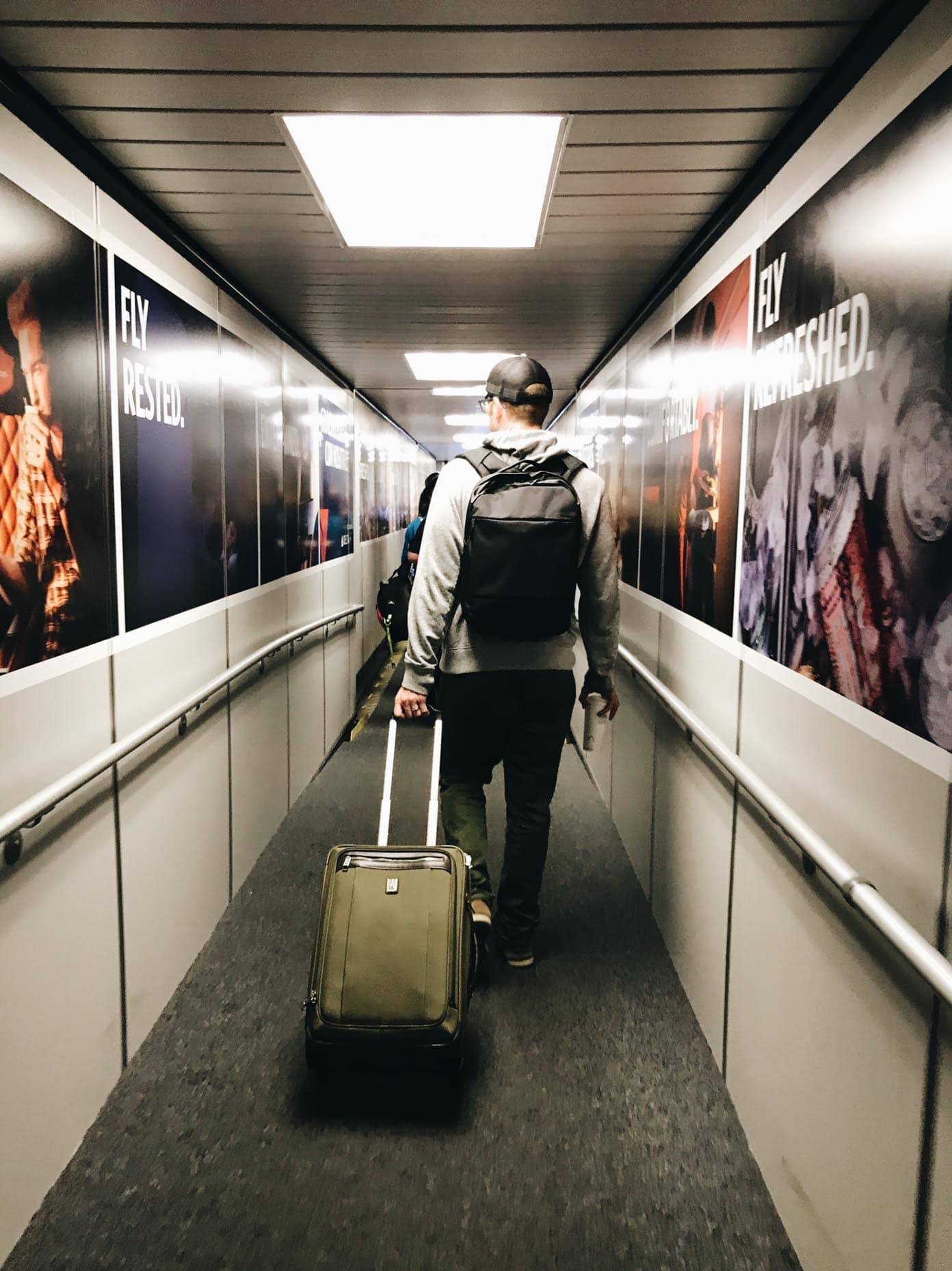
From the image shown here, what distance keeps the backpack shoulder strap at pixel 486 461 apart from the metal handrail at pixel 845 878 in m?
0.96

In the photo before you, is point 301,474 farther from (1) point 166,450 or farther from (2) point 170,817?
(2) point 170,817

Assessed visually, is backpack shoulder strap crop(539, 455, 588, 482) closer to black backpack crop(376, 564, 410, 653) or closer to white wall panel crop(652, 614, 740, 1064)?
white wall panel crop(652, 614, 740, 1064)

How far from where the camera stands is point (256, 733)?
3.77 metres

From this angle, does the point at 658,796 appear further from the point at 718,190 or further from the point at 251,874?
the point at 718,190

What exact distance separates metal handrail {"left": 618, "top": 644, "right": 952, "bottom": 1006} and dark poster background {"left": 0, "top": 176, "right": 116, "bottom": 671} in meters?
1.58

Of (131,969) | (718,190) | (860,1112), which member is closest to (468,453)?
(718,190)

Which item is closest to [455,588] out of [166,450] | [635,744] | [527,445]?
[527,445]

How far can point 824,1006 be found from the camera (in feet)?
5.48

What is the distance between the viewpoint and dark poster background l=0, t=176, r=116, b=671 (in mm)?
1758

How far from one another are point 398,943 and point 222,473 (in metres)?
1.87

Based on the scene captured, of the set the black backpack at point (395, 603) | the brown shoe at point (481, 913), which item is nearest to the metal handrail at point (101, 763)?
the brown shoe at point (481, 913)

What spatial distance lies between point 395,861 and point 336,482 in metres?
3.90

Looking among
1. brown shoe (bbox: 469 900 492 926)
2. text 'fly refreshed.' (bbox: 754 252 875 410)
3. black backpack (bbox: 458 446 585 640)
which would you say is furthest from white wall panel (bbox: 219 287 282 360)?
brown shoe (bbox: 469 900 492 926)

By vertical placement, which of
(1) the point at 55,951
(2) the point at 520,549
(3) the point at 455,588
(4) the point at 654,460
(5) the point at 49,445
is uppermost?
(4) the point at 654,460
